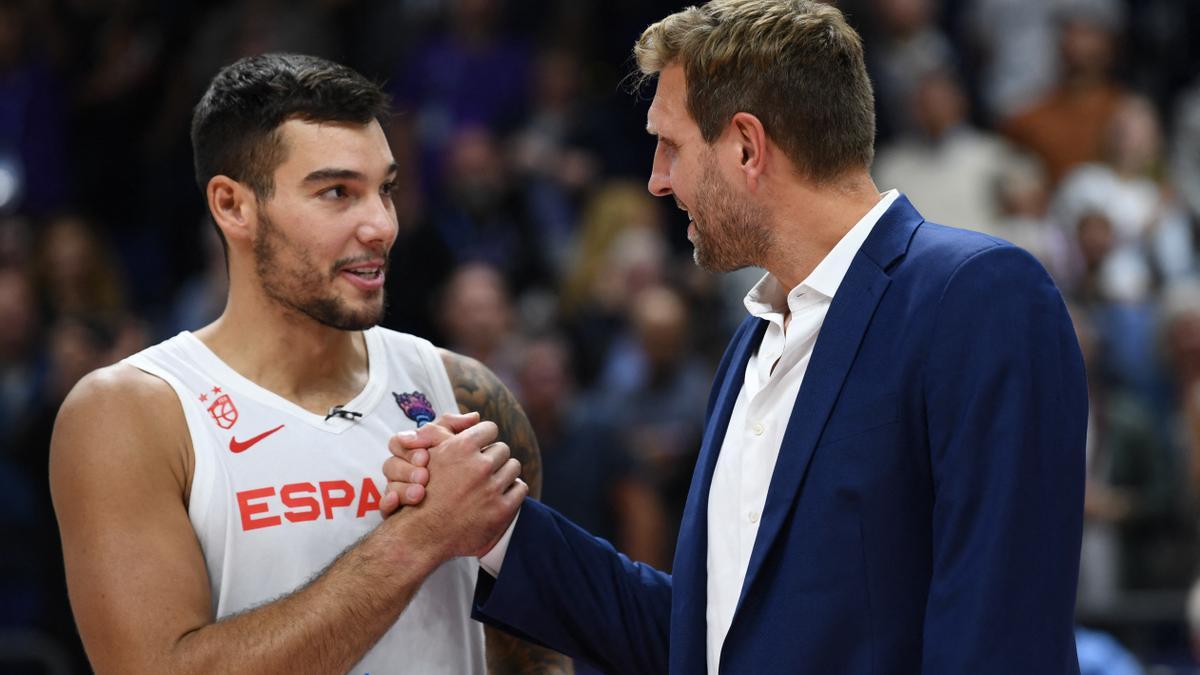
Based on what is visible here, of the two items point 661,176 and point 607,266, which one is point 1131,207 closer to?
point 607,266

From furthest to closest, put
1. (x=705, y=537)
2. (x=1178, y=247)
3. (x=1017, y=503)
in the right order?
(x=1178, y=247) → (x=705, y=537) → (x=1017, y=503)

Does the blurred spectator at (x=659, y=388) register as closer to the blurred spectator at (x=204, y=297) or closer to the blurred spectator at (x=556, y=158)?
the blurred spectator at (x=556, y=158)

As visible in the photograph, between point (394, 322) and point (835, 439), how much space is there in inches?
238

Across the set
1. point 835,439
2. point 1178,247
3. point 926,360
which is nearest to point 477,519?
point 835,439

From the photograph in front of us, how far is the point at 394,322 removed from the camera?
8.89m

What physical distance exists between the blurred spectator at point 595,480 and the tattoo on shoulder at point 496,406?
11.3 ft

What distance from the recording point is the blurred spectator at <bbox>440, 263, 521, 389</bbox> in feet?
27.9

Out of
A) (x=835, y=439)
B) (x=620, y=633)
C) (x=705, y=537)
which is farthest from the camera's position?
(x=620, y=633)

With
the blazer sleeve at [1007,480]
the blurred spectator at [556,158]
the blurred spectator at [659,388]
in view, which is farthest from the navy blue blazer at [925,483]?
the blurred spectator at [556,158]

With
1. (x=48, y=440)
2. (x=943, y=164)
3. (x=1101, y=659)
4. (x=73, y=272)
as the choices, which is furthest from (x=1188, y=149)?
(x=48, y=440)

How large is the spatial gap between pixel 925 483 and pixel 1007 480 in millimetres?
217

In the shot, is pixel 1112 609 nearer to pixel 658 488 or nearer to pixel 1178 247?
pixel 658 488

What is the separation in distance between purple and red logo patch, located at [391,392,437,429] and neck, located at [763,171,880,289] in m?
1.05

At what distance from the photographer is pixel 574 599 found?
3.71 meters
